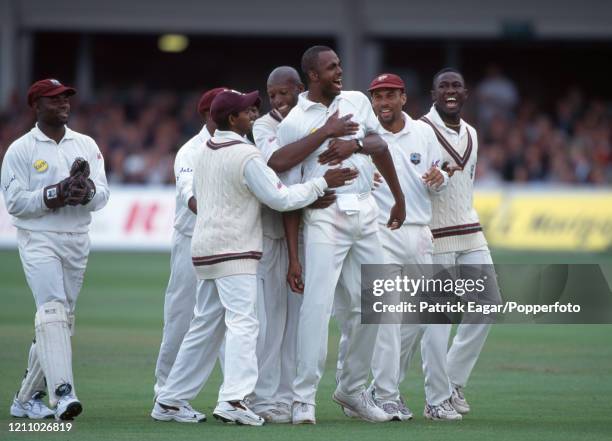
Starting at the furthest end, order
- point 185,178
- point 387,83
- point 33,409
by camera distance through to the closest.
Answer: point 387,83 → point 185,178 → point 33,409

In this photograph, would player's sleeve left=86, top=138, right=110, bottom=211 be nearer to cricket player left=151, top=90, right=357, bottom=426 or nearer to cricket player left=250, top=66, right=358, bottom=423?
cricket player left=151, top=90, right=357, bottom=426

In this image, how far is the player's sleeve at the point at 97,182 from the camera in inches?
393

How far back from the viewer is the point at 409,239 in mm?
10281

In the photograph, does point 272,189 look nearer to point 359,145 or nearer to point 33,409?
point 359,145

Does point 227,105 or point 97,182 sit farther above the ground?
point 227,105

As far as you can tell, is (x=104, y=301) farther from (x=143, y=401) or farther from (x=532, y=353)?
(x=143, y=401)

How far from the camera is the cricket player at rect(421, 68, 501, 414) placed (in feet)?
35.5

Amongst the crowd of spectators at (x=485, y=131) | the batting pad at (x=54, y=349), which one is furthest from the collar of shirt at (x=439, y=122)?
the crowd of spectators at (x=485, y=131)

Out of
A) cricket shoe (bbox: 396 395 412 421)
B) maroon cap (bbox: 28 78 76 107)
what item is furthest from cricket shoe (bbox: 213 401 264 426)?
maroon cap (bbox: 28 78 76 107)

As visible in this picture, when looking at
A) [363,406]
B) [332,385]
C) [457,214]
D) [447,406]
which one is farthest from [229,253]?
[332,385]

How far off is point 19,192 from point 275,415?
8.49ft

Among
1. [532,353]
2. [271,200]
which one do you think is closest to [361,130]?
[271,200]

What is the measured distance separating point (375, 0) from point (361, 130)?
27.8 m

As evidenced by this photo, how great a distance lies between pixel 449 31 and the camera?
37312mm
